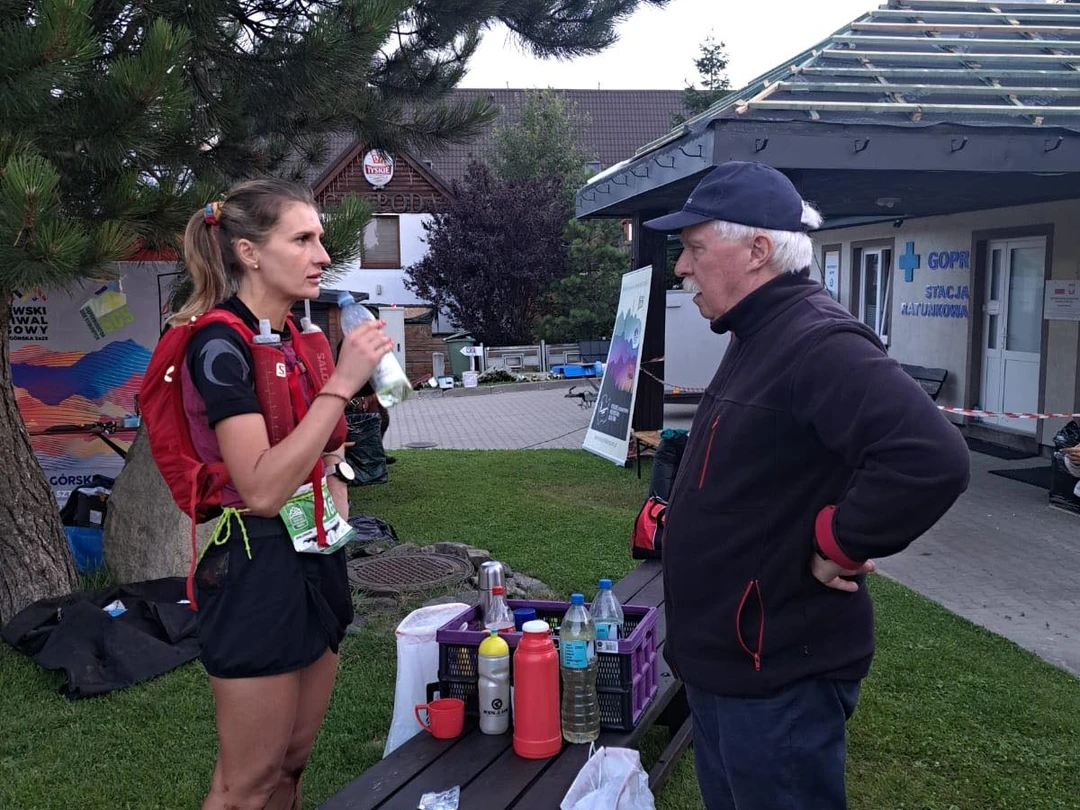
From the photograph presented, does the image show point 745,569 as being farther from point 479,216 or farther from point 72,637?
point 479,216

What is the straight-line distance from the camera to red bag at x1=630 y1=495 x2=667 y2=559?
4891 millimetres

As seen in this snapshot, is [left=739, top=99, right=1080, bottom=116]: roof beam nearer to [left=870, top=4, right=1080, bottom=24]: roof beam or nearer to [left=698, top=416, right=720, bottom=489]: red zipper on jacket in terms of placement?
[left=870, top=4, right=1080, bottom=24]: roof beam

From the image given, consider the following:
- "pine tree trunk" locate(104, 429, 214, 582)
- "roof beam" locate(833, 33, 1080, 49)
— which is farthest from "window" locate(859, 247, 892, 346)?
"pine tree trunk" locate(104, 429, 214, 582)

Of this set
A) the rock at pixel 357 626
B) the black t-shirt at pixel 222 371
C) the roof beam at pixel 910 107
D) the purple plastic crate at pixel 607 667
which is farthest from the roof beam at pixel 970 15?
the black t-shirt at pixel 222 371

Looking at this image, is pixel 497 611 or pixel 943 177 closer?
pixel 497 611

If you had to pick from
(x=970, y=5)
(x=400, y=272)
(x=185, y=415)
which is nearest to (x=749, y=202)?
(x=185, y=415)

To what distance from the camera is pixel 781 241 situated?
2.19 meters

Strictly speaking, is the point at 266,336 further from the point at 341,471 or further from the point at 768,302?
the point at 768,302

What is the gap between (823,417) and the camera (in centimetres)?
191

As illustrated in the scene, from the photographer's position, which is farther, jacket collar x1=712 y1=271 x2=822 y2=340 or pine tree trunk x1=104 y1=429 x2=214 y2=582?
pine tree trunk x1=104 y1=429 x2=214 y2=582

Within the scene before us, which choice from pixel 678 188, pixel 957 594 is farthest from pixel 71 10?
pixel 678 188

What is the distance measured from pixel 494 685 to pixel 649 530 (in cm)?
200

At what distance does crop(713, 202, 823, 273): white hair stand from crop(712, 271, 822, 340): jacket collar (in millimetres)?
25

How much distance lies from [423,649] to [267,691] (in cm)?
143
